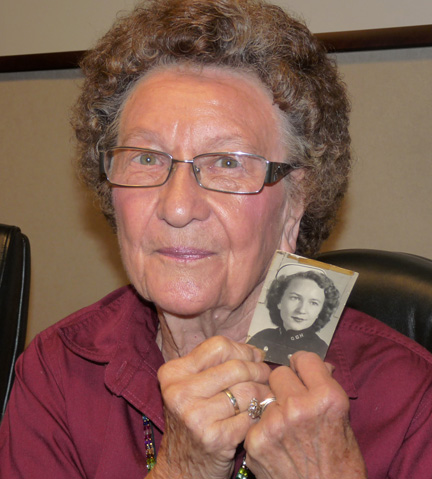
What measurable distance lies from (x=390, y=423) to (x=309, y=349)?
24 centimetres

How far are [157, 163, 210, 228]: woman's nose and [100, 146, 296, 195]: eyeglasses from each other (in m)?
0.01

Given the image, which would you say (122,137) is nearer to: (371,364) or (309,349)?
(309,349)

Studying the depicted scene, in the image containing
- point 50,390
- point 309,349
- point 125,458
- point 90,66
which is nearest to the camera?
point 309,349

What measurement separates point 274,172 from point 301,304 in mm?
313

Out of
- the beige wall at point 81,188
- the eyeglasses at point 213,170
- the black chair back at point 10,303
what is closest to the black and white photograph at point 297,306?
the eyeglasses at point 213,170

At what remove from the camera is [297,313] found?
4.00ft

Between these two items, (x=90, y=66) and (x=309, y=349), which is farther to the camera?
(x=90, y=66)

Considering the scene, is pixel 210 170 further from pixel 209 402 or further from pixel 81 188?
pixel 81 188

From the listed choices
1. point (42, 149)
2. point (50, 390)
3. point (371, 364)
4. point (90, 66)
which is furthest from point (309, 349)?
point (42, 149)

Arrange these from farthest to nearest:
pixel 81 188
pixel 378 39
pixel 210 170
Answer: pixel 81 188
pixel 378 39
pixel 210 170

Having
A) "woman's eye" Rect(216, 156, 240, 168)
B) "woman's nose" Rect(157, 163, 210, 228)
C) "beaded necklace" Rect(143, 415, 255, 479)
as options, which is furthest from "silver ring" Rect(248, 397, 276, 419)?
"woman's eye" Rect(216, 156, 240, 168)

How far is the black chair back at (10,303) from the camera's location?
1.76 m

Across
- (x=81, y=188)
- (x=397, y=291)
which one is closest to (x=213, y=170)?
(x=397, y=291)

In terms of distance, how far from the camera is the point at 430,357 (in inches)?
53.0
